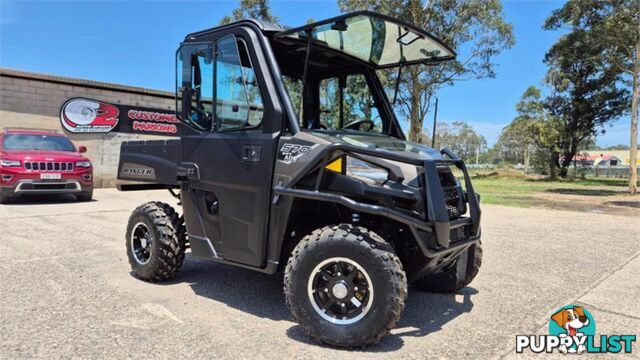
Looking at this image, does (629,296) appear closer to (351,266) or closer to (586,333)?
(586,333)

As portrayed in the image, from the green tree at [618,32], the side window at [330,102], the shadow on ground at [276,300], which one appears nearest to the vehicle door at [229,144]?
the shadow on ground at [276,300]

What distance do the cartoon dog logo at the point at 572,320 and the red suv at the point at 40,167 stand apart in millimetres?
10580

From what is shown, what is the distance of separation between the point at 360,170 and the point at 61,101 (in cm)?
1564

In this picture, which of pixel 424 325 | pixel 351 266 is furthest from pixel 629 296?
pixel 351 266

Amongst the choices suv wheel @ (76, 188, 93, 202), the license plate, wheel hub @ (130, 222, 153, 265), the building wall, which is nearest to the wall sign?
the building wall

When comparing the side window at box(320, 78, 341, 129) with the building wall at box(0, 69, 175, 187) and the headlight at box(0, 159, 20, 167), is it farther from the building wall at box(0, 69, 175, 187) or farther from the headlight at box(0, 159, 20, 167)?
the building wall at box(0, 69, 175, 187)

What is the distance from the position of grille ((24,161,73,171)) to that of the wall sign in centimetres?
467

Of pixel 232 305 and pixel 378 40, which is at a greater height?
pixel 378 40

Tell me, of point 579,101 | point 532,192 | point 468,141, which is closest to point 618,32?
point 532,192

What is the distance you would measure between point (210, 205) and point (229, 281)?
1069mm

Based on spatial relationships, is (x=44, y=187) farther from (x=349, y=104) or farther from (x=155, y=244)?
(x=349, y=104)

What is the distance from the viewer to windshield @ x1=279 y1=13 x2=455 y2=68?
131 inches

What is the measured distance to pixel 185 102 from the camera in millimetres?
3967

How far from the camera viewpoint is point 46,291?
4.07m
